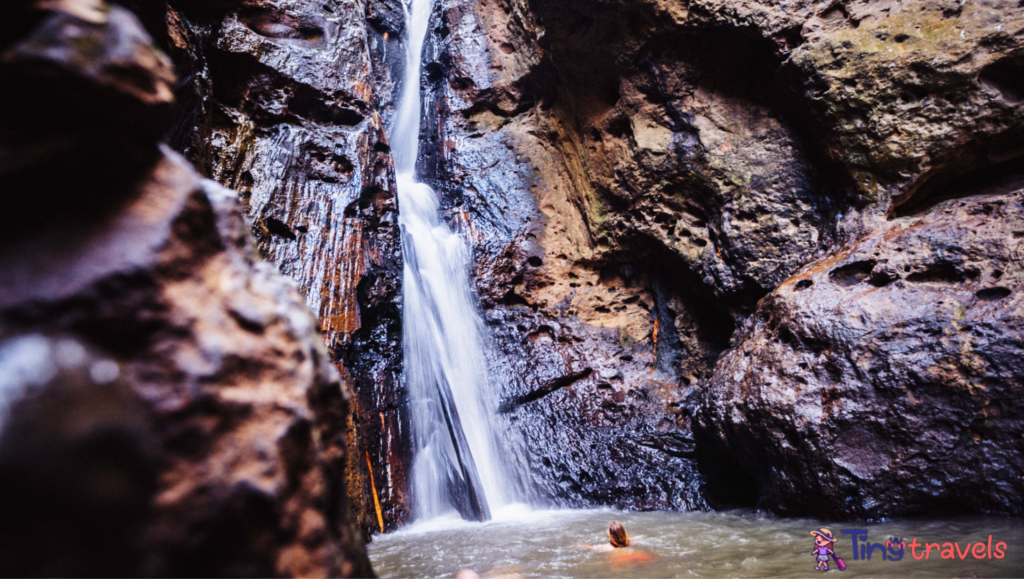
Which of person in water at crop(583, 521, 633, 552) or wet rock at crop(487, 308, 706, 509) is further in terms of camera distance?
wet rock at crop(487, 308, 706, 509)

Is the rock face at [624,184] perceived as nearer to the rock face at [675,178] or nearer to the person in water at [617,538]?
the rock face at [675,178]

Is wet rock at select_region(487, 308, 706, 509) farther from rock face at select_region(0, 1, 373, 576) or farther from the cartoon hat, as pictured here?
rock face at select_region(0, 1, 373, 576)

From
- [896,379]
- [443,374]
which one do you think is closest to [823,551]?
[896,379]

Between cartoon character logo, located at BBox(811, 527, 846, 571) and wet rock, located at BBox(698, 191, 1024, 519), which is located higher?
wet rock, located at BBox(698, 191, 1024, 519)

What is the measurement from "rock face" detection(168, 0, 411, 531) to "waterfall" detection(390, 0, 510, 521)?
9.2 inches

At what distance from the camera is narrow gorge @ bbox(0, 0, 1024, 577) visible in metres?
0.90

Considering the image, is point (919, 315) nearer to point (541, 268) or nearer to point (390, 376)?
point (541, 268)

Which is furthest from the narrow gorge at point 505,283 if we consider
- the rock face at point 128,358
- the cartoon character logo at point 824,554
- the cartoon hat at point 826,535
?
the cartoon hat at point 826,535

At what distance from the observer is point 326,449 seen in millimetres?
1211

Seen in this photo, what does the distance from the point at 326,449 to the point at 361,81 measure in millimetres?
6082

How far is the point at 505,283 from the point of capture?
617cm

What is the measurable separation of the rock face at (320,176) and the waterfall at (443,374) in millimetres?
235

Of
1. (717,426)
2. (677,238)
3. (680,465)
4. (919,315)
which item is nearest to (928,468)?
(919,315)

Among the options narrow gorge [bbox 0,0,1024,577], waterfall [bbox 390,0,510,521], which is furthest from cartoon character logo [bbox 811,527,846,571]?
waterfall [bbox 390,0,510,521]
